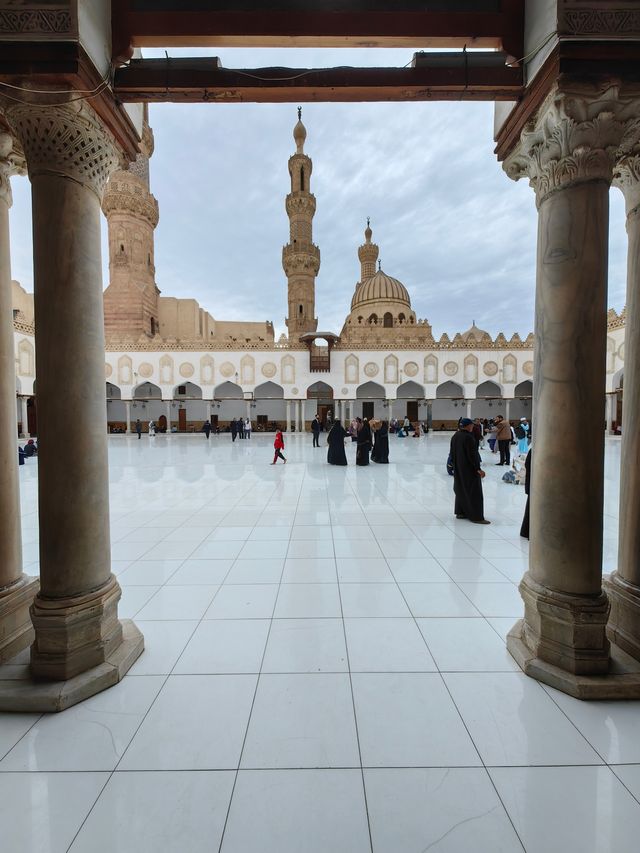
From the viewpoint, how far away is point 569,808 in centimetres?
122

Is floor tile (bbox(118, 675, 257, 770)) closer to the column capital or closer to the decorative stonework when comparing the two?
the column capital

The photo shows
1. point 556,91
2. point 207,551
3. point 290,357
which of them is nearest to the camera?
point 556,91

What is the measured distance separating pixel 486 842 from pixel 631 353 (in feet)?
6.54

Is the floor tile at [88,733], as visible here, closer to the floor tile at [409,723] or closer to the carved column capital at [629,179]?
the floor tile at [409,723]

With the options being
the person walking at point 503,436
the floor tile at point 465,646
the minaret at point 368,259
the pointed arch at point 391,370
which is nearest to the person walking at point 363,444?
the person walking at point 503,436

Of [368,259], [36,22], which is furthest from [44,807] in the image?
[368,259]

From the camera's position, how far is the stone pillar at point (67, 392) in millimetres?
1751

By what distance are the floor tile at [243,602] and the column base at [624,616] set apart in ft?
5.63

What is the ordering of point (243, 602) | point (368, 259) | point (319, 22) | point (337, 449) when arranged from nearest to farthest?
point (319, 22)
point (243, 602)
point (337, 449)
point (368, 259)

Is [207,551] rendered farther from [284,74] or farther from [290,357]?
[290,357]

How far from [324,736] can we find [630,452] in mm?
1828

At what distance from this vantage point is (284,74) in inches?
77.0

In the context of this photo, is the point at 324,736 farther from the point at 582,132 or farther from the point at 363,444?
the point at 363,444

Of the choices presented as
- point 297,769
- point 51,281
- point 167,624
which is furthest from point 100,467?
point 297,769
